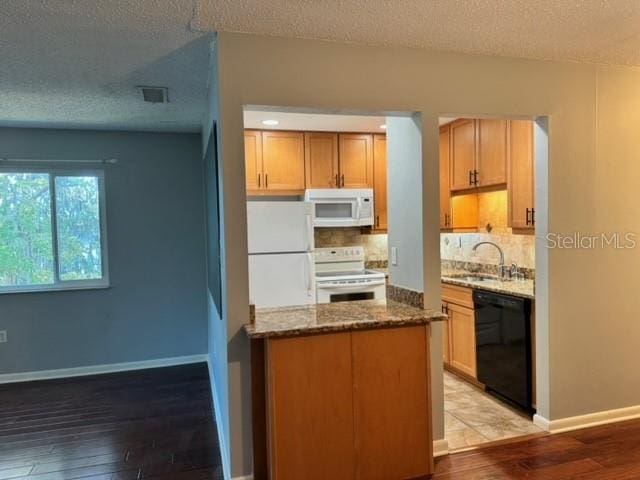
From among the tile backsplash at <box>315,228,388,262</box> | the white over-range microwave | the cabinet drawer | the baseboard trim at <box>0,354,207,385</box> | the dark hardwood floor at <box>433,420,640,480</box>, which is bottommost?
the dark hardwood floor at <box>433,420,640,480</box>

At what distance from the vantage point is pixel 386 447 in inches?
88.0

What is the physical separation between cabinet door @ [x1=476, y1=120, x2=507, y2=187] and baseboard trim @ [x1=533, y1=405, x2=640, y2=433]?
5.80 feet

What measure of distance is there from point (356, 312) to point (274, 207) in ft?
5.87

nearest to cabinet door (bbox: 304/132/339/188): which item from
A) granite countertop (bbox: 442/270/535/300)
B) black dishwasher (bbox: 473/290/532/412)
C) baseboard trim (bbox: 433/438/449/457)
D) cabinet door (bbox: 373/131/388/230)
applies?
cabinet door (bbox: 373/131/388/230)

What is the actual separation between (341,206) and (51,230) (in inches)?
112

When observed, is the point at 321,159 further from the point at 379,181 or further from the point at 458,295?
the point at 458,295

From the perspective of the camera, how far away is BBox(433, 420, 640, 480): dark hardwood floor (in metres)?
2.32

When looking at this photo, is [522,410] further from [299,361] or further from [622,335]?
[299,361]

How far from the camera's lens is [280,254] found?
12.9 feet

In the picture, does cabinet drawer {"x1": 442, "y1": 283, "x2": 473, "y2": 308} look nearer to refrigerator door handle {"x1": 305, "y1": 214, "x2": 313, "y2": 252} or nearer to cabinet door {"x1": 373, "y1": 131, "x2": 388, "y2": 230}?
cabinet door {"x1": 373, "y1": 131, "x2": 388, "y2": 230}

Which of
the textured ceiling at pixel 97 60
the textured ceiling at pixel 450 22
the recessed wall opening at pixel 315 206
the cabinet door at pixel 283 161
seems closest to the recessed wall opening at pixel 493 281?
the textured ceiling at pixel 450 22

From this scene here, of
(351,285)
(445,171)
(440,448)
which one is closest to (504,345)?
(440,448)

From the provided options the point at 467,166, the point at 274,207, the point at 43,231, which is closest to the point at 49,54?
the point at 274,207

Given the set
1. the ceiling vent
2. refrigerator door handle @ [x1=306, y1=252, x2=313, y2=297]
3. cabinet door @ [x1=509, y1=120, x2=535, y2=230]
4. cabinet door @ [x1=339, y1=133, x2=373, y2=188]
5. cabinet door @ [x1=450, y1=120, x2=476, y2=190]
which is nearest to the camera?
the ceiling vent
